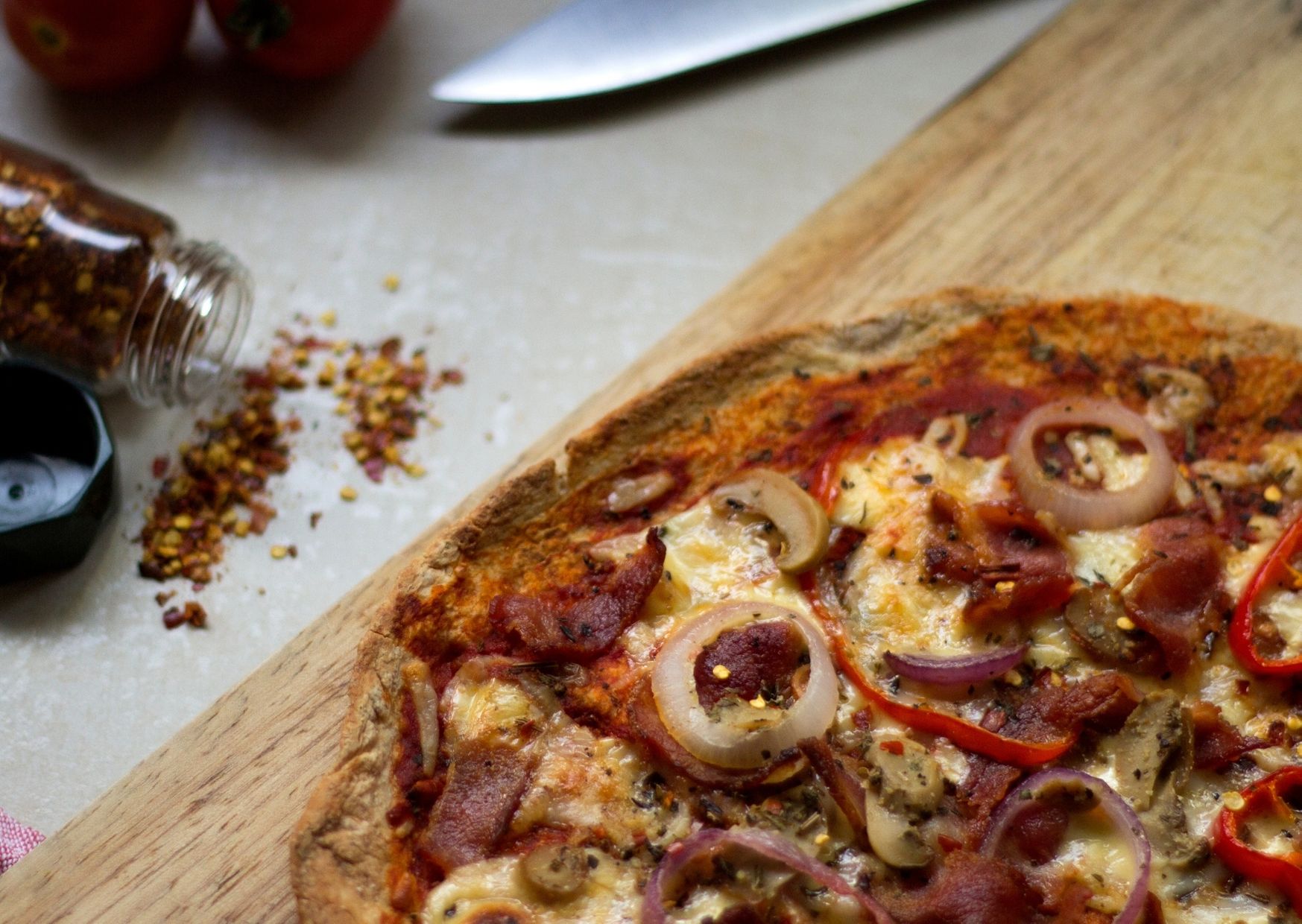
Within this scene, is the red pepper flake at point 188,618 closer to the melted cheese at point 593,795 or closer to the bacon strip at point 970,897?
the melted cheese at point 593,795

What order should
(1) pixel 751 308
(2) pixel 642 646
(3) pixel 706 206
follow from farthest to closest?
(3) pixel 706 206
(1) pixel 751 308
(2) pixel 642 646

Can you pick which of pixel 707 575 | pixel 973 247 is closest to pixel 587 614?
pixel 707 575

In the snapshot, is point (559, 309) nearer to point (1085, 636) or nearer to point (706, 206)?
point (706, 206)

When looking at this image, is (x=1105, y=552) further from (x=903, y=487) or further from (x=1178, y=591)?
(x=903, y=487)

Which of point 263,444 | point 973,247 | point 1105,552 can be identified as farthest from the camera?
point 973,247

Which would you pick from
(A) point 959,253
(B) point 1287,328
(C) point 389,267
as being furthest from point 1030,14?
(C) point 389,267
